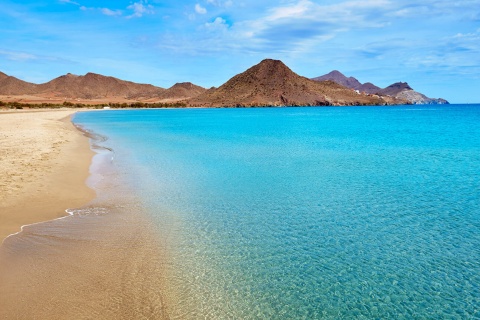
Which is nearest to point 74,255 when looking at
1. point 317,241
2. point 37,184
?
point 317,241

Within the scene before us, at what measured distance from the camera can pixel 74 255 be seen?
832 cm

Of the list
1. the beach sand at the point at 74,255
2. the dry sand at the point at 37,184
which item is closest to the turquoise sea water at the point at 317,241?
the beach sand at the point at 74,255

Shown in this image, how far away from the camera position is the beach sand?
6.25m

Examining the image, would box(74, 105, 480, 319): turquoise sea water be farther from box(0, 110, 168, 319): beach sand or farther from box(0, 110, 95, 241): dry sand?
box(0, 110, 95, 241): dry sand

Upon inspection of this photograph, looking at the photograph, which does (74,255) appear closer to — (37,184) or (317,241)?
(317,241)

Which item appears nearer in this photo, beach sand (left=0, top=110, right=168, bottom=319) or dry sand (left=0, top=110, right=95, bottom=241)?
beach sand (left=0, top=110, right=168, bottom=319)

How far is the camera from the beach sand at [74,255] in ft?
20.5

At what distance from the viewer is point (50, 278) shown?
7.17 metres

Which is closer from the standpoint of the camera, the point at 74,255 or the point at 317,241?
the point at 74,255

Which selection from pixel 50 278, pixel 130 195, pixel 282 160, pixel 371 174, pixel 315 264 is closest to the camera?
pixel 50 278

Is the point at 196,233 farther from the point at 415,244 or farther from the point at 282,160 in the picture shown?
the point at 282,160

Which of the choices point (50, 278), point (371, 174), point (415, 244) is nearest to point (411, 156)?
point (371, 174)

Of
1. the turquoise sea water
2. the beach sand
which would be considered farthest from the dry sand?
the turquoise sea water

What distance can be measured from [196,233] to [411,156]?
21540 mm
